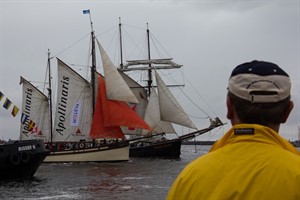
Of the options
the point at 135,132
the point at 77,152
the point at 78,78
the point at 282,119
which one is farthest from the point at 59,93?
the point at 282,119

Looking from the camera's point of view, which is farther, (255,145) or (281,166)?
(255,145)

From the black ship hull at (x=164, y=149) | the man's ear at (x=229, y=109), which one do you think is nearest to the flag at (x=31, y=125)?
the black ship hull at (x=164, y=149)

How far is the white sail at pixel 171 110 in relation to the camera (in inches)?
2704

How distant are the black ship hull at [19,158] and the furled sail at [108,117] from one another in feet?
70.1

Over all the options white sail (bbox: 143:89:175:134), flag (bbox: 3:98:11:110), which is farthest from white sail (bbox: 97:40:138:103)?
flag (bbox: 3:98:11:110)

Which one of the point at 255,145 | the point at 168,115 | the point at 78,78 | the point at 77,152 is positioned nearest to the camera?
the point at 255,145

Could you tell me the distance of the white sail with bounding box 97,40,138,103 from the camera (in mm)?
57053

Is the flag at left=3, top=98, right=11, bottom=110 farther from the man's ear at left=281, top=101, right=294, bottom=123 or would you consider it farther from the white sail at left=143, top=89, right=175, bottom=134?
the man's ear at left=281, top=101, right=294, bottom=123

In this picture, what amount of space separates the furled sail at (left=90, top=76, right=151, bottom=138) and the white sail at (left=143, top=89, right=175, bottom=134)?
1305cm

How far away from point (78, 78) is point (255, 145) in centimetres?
5869

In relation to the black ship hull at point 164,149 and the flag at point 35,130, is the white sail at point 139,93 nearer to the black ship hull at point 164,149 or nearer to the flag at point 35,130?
the black ship hull at point 164,149

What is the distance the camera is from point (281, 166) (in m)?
2.31

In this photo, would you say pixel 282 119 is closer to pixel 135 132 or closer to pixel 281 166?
pixel 281 166

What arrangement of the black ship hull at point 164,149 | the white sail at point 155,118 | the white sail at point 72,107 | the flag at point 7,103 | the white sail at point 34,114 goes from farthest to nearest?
the black ship hull at point 164,149 → the white sail at point 155,118 → the white sail at point 34,114 → the white sail at point 72,107 → the flag at point 7,103
